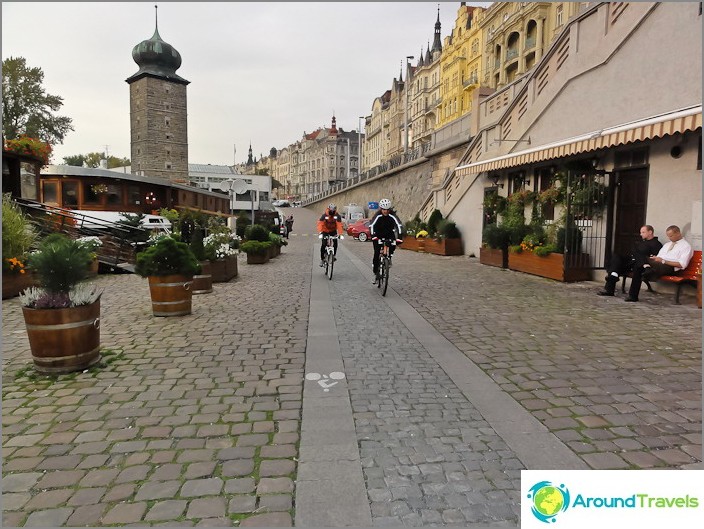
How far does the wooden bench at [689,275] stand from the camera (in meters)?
8.25

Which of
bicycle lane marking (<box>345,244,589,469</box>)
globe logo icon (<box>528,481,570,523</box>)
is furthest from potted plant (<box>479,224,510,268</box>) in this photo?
globe logo icon (<box>528,481,570,523</box>)

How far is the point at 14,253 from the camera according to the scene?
9.45m

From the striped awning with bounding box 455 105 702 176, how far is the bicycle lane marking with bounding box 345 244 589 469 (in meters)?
5.28

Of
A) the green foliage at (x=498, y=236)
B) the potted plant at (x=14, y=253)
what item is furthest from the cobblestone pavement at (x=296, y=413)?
the green foliage at (x=498, y=236)

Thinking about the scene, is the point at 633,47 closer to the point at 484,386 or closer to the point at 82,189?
the point at 484,386

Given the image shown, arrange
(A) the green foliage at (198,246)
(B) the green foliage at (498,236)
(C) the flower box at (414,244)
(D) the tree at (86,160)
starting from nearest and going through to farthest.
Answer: (A) the green foliage at (198,246), (B) the green foliage at (498,236), (C) the flower box at (414,244), (D) the tree at (86,160)

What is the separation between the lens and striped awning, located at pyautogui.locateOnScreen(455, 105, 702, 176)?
25.2ft

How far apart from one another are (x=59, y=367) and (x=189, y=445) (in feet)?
7.27

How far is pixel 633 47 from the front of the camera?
10.1 meters

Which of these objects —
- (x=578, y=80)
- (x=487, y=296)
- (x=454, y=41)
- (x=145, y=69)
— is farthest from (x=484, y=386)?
(x=145, y=69)

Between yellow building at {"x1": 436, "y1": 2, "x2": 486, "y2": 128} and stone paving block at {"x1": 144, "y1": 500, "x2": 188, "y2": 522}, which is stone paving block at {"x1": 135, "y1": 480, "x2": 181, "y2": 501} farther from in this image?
yellow building at {"x1": 436, "y1": 2, "x2": 486, "y2": 128}

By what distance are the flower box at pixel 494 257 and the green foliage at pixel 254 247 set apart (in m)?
7.05

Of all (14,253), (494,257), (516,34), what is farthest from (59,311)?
(516,34)

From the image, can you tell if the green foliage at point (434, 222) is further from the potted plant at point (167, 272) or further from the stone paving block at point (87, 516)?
the stone paving block at point (87, 516)
